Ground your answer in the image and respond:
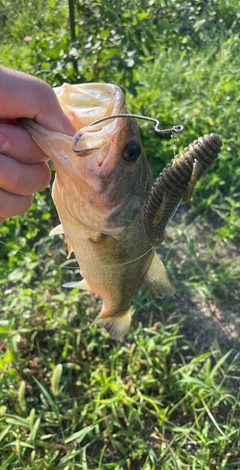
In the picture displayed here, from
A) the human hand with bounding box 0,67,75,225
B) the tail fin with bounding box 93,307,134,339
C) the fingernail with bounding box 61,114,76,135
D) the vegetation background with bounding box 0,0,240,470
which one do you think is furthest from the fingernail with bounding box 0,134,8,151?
the tail fin with bounding box 93,307,134,339

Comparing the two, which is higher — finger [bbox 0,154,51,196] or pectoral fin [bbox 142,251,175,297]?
finger [bbox 0,154,51,196]

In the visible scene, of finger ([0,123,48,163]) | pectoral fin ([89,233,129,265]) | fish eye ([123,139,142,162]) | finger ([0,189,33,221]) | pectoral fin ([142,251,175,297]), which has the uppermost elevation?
finger ([0,123,48,163])

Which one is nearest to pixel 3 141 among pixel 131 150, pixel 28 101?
pixel 28 101

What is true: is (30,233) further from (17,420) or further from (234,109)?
(234,109)

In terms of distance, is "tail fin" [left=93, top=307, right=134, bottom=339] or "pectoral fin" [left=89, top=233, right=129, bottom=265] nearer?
"pectoral fin" [left=89, top=233, right=129, bottom=265]

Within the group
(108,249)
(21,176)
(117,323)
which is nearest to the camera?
(21,176)

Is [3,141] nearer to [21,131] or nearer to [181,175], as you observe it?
[21,131]

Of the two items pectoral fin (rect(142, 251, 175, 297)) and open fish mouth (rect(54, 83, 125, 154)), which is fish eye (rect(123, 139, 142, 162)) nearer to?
open fish mouth (rect(54, 83, 125, 154))
